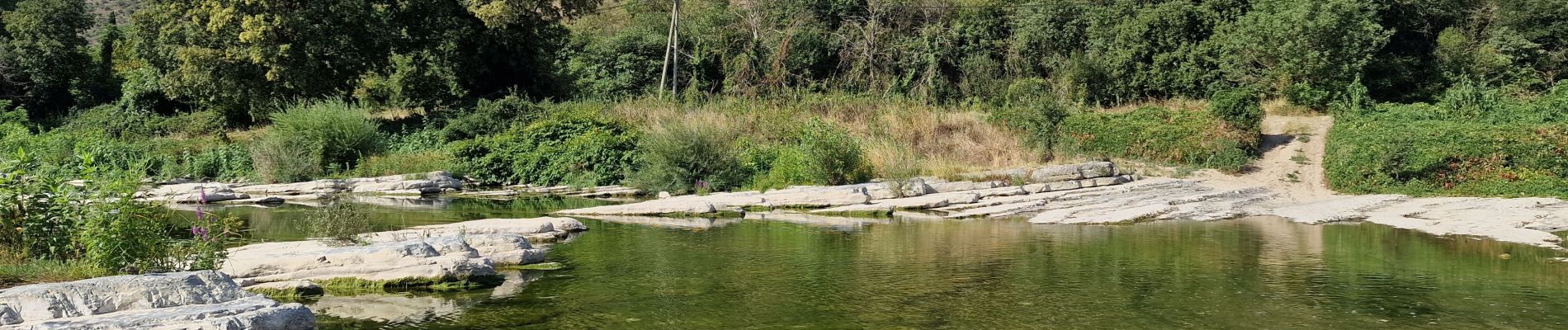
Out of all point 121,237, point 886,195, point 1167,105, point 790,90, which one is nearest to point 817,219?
point 886,195

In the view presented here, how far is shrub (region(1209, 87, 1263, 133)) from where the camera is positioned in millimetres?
23781

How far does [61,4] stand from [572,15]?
22.3 metres

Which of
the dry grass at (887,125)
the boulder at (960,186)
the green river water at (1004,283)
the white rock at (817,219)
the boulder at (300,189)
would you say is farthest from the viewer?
the boulder at (300,189)

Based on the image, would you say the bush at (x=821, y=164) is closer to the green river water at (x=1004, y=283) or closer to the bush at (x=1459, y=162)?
the green river water at (x=1004, y=283)

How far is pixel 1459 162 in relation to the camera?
20.0 metres

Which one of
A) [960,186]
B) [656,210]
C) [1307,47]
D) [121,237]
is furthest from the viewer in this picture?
[1307,47]

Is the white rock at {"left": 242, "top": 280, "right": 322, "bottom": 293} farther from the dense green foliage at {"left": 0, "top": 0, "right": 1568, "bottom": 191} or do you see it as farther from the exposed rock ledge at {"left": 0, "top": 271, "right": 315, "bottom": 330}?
the dense green foliage at {"left": 0, "top": 0, "right": 1568, "bottom": 191}

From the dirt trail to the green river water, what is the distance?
5405 millimetres

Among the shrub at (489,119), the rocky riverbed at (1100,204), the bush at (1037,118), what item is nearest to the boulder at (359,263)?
the rocky riverbed at (1100,204)

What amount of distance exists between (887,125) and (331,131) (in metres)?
14.8

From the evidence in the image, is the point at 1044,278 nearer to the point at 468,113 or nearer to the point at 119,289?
the point at 119,289

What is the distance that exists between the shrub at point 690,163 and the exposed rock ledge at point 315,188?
208 inches

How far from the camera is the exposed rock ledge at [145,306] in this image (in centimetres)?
634

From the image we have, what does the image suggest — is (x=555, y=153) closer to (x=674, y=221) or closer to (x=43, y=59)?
(x=674, y=221)
